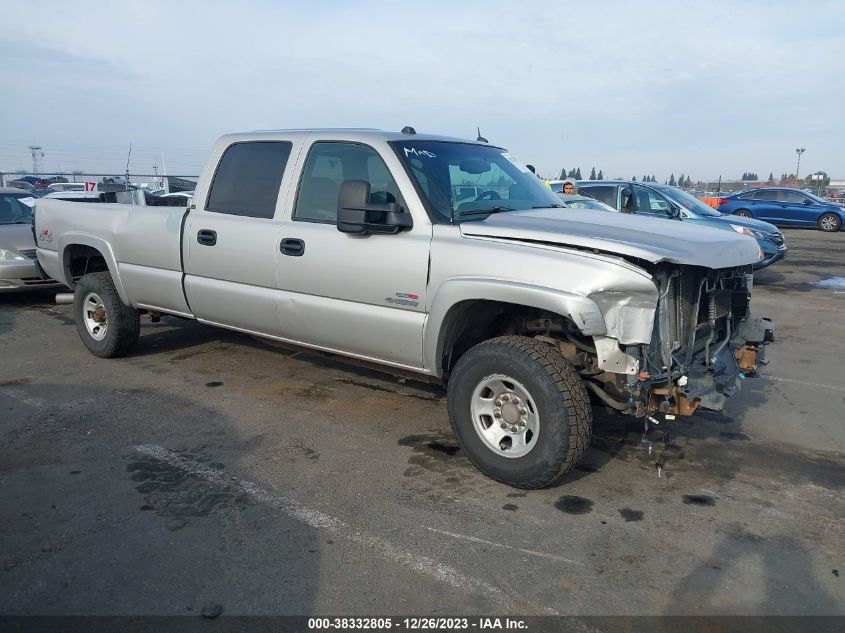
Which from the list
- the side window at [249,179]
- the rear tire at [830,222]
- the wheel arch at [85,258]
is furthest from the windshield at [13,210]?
the rear tire at [830,222]

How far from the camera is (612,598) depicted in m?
2.92

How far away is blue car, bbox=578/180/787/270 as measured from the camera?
39.2 feet

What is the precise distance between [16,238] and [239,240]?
235 inches

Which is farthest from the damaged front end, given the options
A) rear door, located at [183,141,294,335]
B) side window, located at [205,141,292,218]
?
side window, located at [205,141,292,218]

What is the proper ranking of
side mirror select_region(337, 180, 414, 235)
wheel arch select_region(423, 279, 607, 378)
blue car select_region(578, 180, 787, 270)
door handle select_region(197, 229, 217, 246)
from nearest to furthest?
wheel arch select_region(423, 279, 607, 378)
side mirror select_region(337, 180, 414, 235)
door handle select_region(197, 229, 217, 246)
blue car select_region(578, 180, 787, 270)

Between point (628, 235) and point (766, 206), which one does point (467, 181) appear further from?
point (766, 206)

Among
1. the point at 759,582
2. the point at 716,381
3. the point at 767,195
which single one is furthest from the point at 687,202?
the point at 767,195

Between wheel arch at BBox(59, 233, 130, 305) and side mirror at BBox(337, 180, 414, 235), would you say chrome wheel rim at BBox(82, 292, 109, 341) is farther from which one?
side mirror at BBox(337, 180, 414, 235)

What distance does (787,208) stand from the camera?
2341 cm

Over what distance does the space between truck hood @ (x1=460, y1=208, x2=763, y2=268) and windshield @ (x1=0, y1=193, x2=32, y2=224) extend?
28.5 ft

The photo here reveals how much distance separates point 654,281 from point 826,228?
2340 cm

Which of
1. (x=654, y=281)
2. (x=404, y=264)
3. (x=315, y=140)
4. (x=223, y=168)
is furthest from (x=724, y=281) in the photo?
(x=223, y=168)

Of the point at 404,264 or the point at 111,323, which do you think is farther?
the point at 111,323

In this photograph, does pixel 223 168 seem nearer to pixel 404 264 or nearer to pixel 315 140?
pixel 315 140
